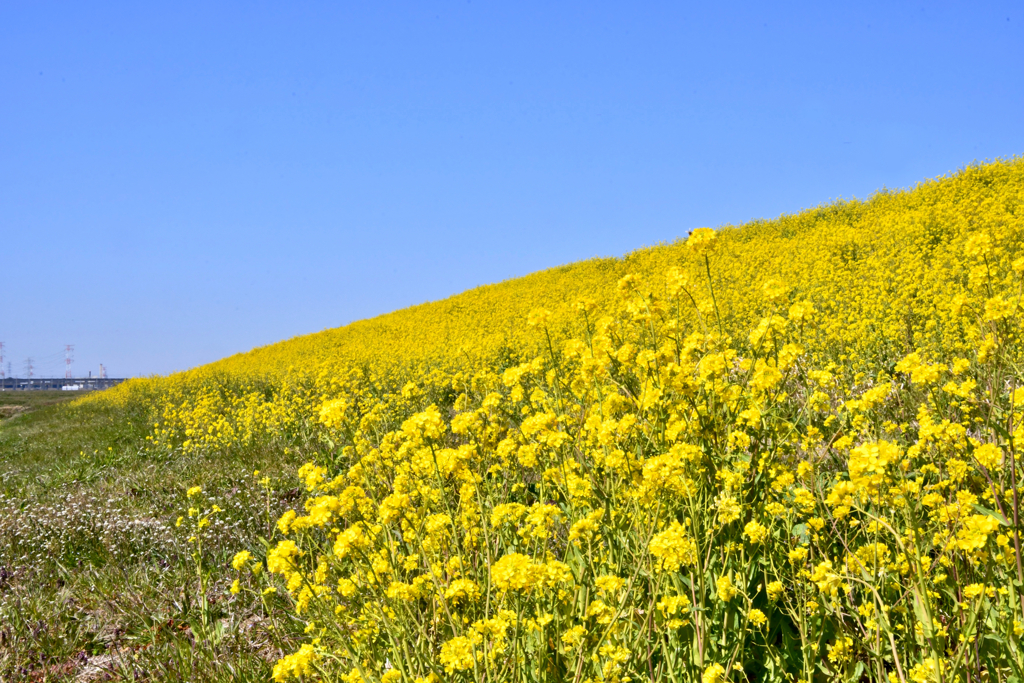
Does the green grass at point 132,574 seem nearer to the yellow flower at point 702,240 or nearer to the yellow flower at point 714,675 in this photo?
the yellow flower at point 714,675

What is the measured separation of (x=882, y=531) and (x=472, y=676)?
5.01 ft

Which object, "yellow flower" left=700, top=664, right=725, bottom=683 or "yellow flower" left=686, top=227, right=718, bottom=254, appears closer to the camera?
"yellow flower" left=700, top=664, right=725, bottom=683

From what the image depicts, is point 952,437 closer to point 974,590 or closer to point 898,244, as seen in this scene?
point 974,590

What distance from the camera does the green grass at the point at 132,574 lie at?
311cm

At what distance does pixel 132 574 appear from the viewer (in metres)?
4.09

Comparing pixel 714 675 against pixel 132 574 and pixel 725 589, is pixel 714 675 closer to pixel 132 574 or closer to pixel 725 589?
pixel 725 589

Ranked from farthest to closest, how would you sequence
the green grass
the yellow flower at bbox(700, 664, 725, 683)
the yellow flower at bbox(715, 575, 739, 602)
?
the green grass
the yellow flower at bbox(715, 575, 739, 602)
the yellow flower at bbox(700, 664, 725, 683)

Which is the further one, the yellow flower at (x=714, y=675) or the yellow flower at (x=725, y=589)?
the yellow flower at (x=725, y=589)

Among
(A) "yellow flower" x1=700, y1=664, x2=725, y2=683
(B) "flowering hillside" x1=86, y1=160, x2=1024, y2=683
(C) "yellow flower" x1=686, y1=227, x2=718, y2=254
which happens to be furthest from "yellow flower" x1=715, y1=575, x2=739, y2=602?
(C) "yellow flower" x1=686, y1=227, x2=718, y2=254

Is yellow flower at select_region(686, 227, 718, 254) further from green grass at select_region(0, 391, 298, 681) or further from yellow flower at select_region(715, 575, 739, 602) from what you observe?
green grass at select_region(0, 391, 298, 681)

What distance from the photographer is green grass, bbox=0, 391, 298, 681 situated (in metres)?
3.11

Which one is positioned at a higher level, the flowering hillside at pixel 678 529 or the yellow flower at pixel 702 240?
the yellow flower at pixel 702 240

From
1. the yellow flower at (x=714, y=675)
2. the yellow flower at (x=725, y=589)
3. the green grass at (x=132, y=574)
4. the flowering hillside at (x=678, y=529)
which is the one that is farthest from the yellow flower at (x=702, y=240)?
the green grass at (x=132, y=574)

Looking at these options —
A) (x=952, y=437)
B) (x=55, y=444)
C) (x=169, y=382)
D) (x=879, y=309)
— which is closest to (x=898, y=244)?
(x=879, y=309)
